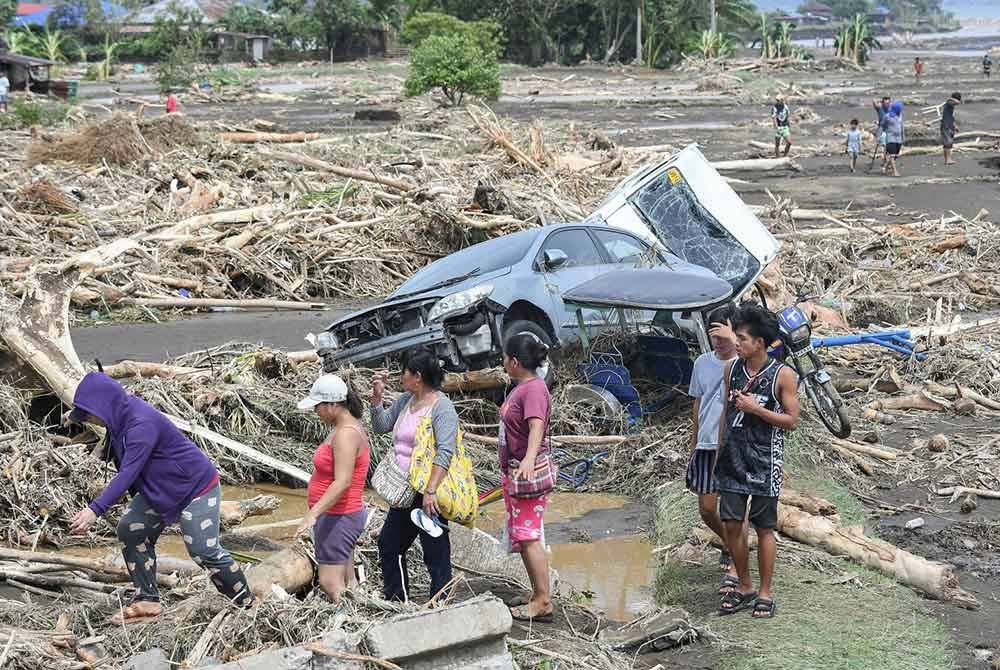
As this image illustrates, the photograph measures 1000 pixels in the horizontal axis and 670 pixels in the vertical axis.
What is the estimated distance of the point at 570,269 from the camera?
11.9 meters

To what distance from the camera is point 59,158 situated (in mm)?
24812

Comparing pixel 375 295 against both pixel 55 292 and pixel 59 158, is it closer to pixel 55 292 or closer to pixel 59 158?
pixel 55 292

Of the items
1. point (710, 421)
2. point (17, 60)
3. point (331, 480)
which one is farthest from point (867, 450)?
point (17, 60)

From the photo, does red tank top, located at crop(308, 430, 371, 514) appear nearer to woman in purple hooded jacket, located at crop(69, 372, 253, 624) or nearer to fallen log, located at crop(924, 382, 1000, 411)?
woman in purple hooded jacket, located at crop(69, 372, 253, 624)

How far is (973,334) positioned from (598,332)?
5562mm

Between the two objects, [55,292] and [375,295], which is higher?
[55,292]

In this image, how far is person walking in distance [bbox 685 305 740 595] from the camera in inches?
291

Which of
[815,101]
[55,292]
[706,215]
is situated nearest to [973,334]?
→ [706,215]

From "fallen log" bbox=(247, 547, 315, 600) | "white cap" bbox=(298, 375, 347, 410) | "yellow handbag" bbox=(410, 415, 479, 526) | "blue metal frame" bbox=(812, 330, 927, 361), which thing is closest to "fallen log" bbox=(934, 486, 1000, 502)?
"blue metal frame" bbox=(812, 330, 927, 361)

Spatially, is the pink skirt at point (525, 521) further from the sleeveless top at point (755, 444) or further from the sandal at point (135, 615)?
the sandal at point (135, 615)

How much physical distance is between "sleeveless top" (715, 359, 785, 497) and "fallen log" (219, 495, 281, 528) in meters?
3.77

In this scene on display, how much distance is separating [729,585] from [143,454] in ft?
10.7

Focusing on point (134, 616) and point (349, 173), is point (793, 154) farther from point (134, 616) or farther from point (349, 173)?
point (134, 616)

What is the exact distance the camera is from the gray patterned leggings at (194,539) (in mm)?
6426
